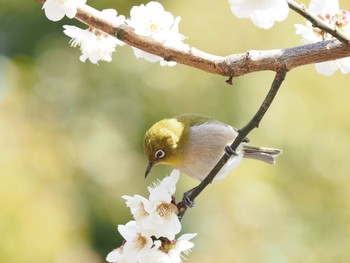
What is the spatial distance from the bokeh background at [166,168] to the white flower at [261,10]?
14.1 feet

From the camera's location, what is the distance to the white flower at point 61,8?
1.42 metres

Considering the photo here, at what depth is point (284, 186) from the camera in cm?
621

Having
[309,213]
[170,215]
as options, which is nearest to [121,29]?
[170,215]

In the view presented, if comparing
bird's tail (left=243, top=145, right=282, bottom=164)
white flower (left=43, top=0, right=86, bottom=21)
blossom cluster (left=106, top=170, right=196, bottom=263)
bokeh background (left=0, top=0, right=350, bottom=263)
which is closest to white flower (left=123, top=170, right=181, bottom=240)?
blossom cluster (left=106, top=170, right=196, bottom=263)

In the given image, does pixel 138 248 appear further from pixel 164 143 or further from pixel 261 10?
pixel 164 143

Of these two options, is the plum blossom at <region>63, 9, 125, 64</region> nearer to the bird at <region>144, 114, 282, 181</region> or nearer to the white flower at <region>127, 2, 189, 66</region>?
the white flower at <region>127, 2, 189, 66</region>

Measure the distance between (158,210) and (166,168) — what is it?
4886 millimetres

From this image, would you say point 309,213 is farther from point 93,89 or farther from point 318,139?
point 93,89

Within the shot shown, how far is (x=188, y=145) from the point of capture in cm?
263

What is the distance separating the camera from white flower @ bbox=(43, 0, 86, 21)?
4.66 feet

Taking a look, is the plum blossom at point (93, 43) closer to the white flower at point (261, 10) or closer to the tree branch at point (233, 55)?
the tree branch at point (233, 55)

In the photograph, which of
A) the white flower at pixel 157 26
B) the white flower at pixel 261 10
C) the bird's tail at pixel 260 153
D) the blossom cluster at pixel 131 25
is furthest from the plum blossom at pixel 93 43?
the bird's tail at pixel 260 153

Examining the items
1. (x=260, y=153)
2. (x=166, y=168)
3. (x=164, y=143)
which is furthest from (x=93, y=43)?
(x=166, y=168)

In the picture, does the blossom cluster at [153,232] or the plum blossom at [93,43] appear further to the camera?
the plum blossom at [93,43]
